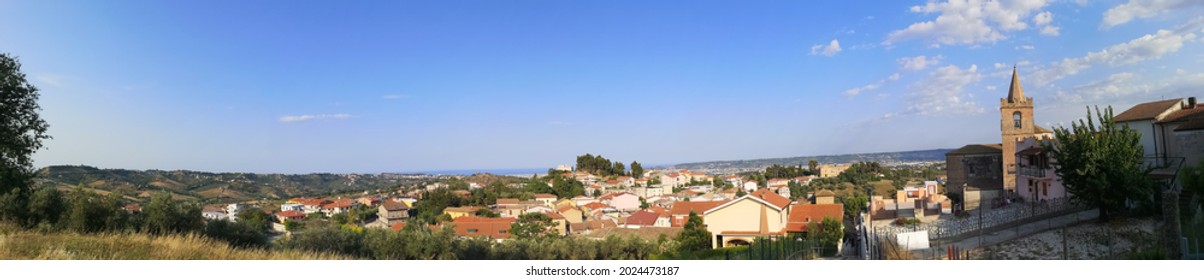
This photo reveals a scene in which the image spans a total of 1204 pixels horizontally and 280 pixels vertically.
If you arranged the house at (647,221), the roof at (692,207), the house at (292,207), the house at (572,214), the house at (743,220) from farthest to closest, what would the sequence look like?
the house at (572,214) → the house at (292,207) → the house at (647,221) → the roof at (692,207) → the house at (743,220)

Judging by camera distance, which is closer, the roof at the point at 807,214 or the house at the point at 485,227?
the roof at the point at 807,214

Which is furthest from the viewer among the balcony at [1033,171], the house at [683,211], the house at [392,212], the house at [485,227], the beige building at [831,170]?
the house at [392,212]

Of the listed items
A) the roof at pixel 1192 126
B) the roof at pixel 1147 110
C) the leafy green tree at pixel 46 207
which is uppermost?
the roof at pixel 1147 110

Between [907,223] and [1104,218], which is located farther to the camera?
[907,223]

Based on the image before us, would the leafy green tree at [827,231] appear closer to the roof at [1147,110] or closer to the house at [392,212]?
the roof at [1147,110]

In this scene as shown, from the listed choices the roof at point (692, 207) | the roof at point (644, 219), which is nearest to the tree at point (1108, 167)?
the roof at point (692, 207)

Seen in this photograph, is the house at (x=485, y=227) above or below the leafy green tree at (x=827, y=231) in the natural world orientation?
below
